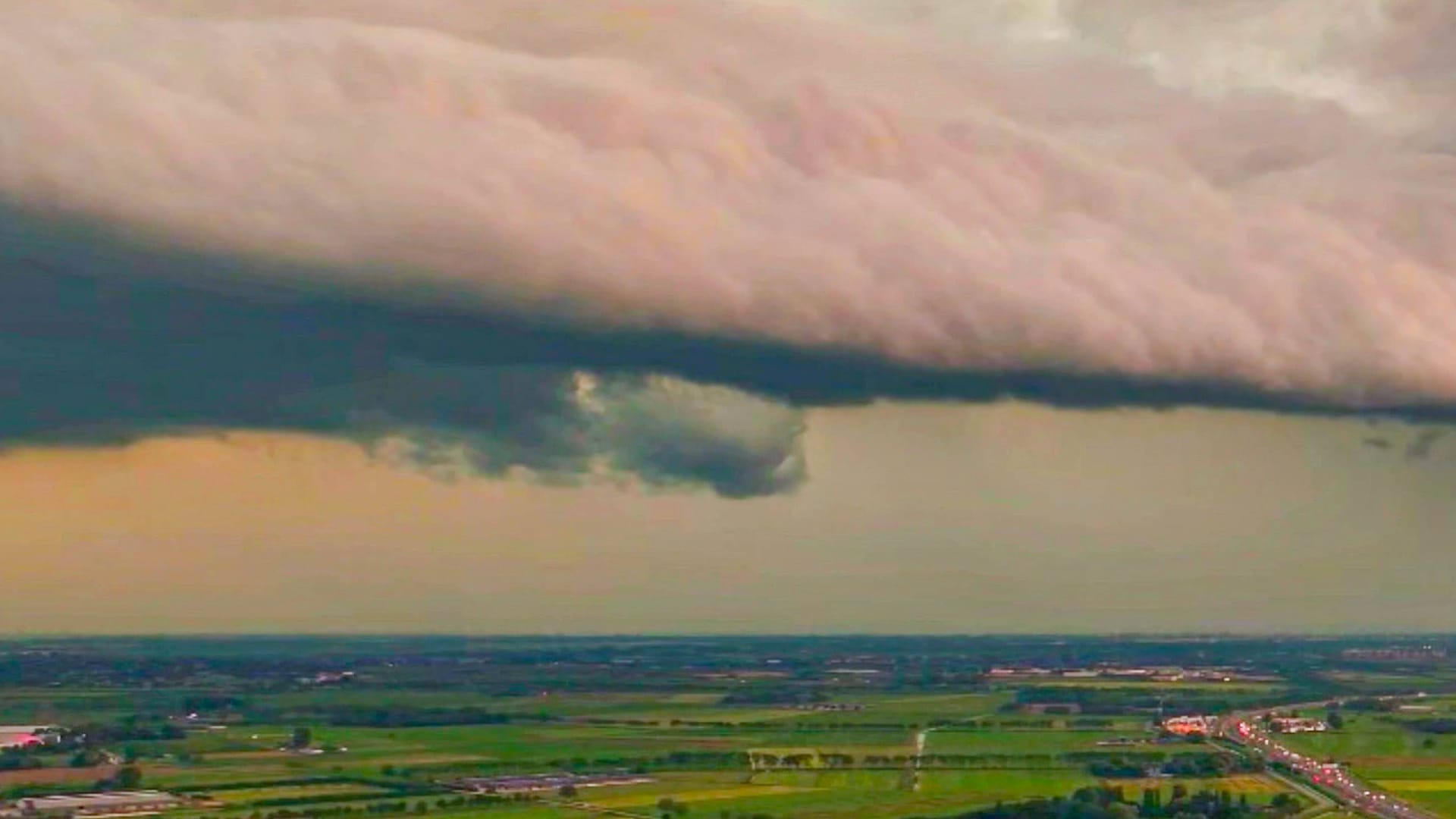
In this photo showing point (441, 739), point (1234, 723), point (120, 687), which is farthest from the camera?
point (120, 687)

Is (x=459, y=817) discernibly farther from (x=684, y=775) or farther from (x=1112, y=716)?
(x=1112, y=716)

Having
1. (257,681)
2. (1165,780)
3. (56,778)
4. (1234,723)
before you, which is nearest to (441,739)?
(56,778)

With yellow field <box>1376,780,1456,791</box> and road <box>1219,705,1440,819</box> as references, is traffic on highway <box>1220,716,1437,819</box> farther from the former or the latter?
yellow field <box>1376,780,1456,791</box>

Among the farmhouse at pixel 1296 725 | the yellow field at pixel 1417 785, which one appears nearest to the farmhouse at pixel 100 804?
the yellow field at pixel 1417 785

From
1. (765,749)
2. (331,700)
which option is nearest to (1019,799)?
(765,749)

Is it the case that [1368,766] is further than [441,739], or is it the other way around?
[441,739]

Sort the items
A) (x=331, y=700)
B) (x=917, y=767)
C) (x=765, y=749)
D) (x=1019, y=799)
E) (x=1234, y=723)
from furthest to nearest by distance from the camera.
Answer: (x=331, y=700), (x=1234, y=723), (x=765, y=749), (x=917, y=767), (x=1019, y=799)

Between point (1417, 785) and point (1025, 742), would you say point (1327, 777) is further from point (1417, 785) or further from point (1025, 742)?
point (1025, 742)

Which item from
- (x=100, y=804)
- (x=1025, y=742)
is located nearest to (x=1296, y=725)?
(x=1025, y=742)
